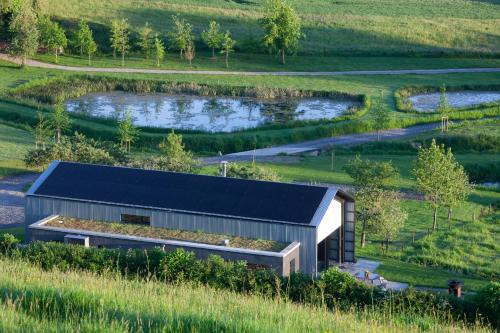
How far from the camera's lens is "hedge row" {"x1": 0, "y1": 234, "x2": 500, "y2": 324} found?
1959cm

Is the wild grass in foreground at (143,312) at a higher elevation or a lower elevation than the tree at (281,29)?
lower

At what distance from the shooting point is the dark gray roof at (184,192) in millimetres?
30531

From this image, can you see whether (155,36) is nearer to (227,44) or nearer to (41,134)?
(227,44)

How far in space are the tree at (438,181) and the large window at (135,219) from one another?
12.1m

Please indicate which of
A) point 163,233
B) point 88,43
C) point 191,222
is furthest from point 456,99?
point 163,233

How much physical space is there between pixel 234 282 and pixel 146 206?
1128cm

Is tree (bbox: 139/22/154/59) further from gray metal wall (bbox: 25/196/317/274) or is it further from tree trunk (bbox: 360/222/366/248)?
gray metal wall (bbox: 25/196/317/274)

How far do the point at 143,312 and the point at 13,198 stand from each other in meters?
28.9

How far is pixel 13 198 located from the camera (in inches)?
1588

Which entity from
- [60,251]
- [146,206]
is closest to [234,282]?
[60,251]

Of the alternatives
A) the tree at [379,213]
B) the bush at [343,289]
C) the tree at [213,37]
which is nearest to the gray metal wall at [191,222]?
the tree at [379,213]

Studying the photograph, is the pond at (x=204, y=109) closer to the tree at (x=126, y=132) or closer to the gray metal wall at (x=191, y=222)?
the tree at (x=126, y=132)

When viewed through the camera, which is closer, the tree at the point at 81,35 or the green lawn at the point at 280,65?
the green lawn at the point at 280,65

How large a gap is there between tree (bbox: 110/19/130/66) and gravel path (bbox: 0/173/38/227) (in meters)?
36.4
